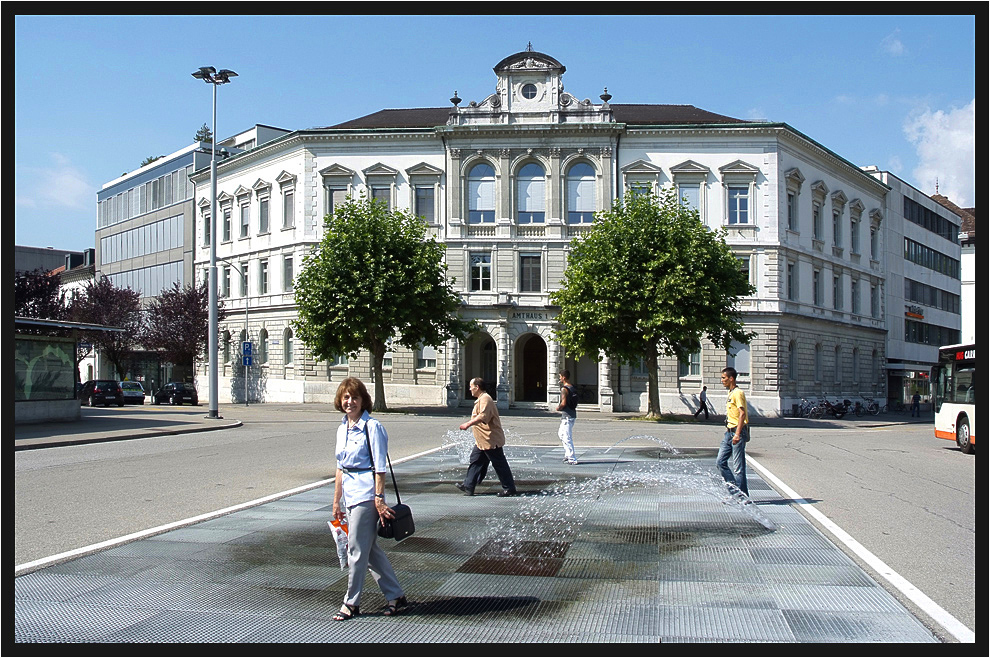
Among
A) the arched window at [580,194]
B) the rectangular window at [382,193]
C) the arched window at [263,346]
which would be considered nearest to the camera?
the arched window at [580,194]

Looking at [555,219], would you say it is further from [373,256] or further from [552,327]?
[373,256]

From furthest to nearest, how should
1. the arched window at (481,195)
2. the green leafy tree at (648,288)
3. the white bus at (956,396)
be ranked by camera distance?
the arched window at (481,195) → the green leafy tree at (648,288) → the white bus at (956,396)

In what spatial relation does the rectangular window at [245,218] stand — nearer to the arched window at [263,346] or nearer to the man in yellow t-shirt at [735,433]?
the arched window at [263,346]

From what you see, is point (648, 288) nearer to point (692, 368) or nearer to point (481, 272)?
point (692, 368)

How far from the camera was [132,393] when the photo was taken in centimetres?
5222

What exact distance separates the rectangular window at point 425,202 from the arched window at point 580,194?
776cm

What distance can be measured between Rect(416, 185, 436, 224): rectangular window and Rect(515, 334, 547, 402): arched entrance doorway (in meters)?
8.94

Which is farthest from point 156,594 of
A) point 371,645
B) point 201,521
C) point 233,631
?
point 201,521

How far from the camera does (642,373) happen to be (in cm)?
4653

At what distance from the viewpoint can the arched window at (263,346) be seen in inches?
2103

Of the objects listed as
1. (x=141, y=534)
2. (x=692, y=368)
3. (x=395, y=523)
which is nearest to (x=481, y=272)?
(x=692, y=368)

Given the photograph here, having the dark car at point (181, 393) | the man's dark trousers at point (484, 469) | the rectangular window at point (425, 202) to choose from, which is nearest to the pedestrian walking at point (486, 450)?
the man's dark trousers at point (484, 469)

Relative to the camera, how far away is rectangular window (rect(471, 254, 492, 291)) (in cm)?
4772

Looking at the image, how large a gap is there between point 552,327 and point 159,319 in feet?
89.9
